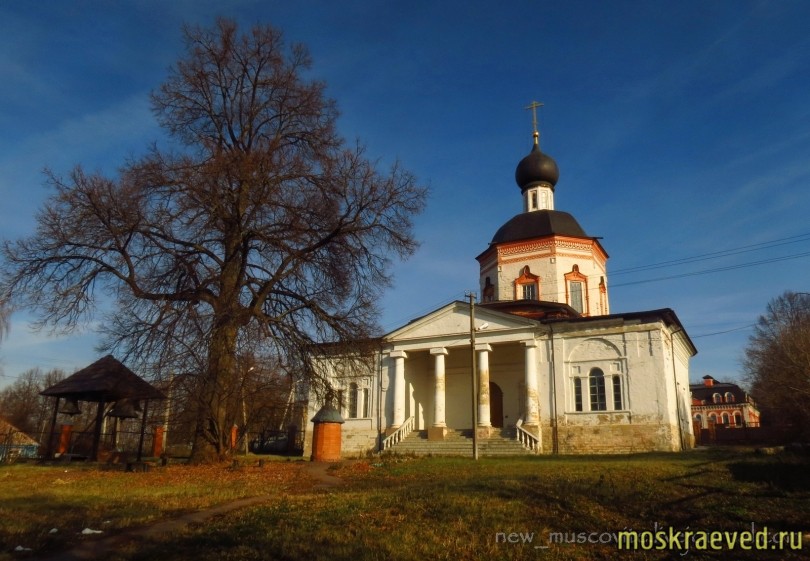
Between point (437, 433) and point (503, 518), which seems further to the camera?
point (437, 433)

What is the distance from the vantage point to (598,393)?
2917 cm

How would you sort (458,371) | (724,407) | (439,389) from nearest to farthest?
(439,389) → (458,371) → (724,407)

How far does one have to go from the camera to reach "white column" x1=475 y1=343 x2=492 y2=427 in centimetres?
2984

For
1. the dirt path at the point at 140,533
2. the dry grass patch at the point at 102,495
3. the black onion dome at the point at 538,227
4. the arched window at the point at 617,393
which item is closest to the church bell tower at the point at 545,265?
the black onion dome at the point at 538,227

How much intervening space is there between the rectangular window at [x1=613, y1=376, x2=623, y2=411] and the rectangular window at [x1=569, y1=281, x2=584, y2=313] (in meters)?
8.19

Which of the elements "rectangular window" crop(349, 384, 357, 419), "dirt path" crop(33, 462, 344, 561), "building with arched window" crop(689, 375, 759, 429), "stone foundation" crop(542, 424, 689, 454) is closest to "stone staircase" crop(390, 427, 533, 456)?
"stone foundation" crop(542, 424, 689, 454)

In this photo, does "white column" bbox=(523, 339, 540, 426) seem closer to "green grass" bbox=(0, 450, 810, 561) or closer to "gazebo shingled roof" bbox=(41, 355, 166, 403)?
"green grass" bbox=(0, 450, 810, 561)

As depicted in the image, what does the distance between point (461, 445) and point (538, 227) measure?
15308mm

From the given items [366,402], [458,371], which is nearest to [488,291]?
[458,371]

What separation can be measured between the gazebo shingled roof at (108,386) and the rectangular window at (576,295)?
23.7 meters

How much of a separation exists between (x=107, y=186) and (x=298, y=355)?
7630mm

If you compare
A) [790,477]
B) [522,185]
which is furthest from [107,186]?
[522,185]

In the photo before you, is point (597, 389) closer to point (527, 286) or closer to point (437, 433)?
point (437, 433)

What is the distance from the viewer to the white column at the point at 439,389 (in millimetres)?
31297
